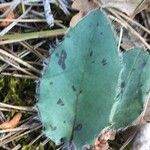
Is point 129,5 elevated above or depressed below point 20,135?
above

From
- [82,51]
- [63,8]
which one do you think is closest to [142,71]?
[82,51]

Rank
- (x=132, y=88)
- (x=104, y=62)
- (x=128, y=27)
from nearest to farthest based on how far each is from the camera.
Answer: (x=104, y=62), (x=132, y=88), (x=128, y=27)

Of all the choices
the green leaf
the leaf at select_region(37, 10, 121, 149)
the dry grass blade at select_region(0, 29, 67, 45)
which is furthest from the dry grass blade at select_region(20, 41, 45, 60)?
the green leaf

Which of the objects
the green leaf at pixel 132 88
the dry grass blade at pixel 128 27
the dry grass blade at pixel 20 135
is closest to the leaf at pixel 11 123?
the dry grass blade at pixel 20 135

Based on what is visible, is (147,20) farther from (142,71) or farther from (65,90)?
(65,90)

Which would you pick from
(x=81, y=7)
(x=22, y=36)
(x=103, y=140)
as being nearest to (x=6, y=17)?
(x=22, y=36)

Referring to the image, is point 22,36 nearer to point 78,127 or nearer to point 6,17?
point 6,17
